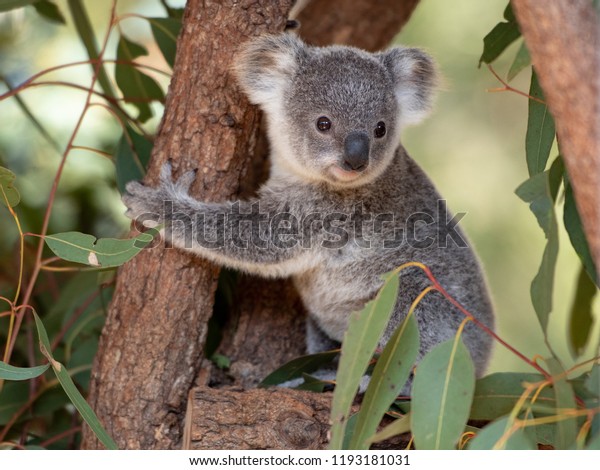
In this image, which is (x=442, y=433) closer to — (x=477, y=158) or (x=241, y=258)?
(x=241, y=258)

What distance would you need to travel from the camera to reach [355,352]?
6.34 ft

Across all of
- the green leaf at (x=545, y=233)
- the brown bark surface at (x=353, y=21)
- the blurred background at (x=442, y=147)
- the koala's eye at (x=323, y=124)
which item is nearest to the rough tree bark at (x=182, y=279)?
the koala's eye at (x=323, y=124)

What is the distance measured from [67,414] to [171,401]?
0.98 m

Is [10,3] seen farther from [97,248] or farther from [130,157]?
[97,248]

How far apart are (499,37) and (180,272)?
1.45 m

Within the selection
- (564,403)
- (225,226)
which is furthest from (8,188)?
(564,403)

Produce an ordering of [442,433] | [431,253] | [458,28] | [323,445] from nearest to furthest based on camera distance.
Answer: [442,433]
[323,445]
[431,253]
[458,28]

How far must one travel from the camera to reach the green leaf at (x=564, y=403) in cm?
191

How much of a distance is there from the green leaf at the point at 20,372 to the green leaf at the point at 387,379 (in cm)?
91

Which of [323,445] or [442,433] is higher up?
[442,433]

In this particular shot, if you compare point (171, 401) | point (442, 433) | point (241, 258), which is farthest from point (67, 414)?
point (442, 433)

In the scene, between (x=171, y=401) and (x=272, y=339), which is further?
(x=272, y=339)

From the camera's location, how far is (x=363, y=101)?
2758 millimetres
